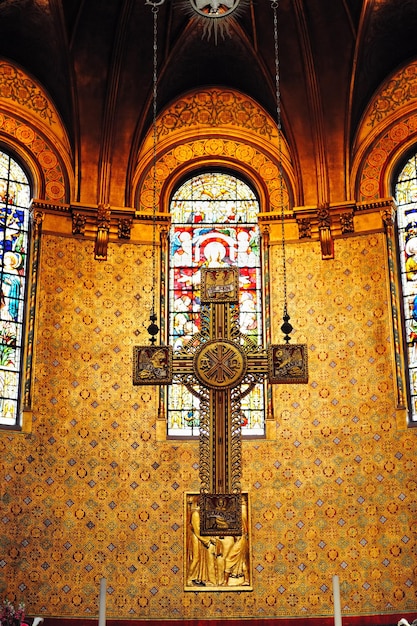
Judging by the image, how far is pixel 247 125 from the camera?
18.2 meters

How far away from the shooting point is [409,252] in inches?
669

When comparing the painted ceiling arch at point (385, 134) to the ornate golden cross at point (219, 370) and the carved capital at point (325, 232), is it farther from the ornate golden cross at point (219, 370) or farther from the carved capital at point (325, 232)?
the ornate golden cross at point (219, 370)

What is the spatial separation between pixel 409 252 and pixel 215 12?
5.02m

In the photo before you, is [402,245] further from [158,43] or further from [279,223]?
[158,43]

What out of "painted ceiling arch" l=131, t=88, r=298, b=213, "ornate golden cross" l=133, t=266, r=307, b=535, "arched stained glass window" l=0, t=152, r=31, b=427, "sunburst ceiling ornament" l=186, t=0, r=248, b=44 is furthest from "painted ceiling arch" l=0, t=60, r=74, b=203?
"ornate golden cross" l=133, t=266, r=307, b=535

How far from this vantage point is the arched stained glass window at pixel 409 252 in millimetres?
16344

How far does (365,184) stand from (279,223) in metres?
1.59

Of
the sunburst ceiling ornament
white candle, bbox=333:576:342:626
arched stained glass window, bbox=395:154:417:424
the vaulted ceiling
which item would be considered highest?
the sunburst ceiling ornament

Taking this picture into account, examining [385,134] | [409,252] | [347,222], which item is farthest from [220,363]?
[385,134]

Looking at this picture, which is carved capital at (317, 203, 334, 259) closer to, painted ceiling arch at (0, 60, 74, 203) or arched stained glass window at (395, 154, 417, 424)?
arched stained glass window at (395, 154, 417, 424)

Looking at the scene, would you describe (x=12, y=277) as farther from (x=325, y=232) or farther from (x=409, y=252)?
(x=409, y=252)

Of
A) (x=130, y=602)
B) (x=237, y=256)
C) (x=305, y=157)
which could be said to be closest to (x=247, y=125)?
(x=305, y=157)

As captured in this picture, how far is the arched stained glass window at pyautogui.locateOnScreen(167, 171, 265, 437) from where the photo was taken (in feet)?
54.1

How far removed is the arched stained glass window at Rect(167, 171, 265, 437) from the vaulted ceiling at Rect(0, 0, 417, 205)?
1.35 meters
